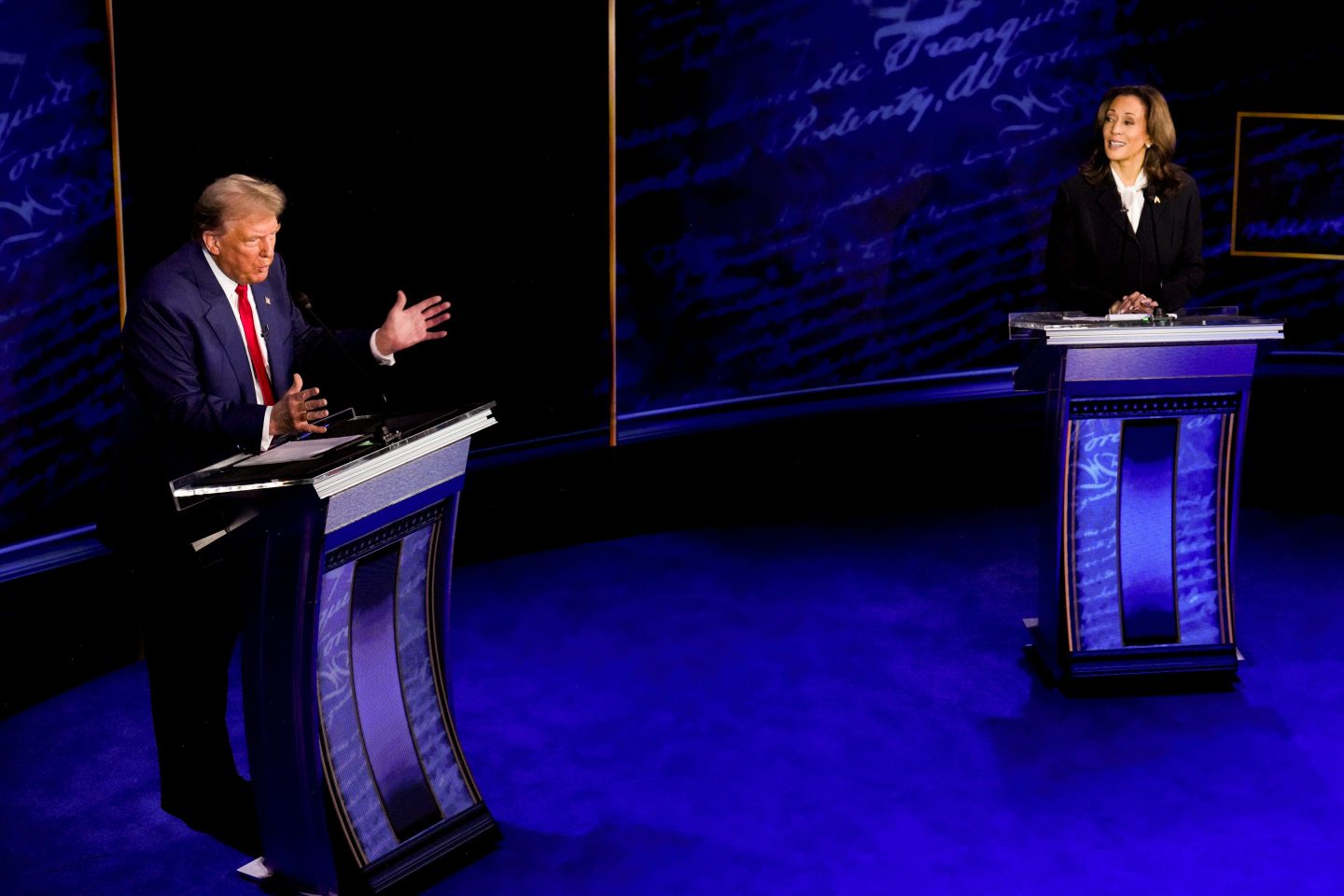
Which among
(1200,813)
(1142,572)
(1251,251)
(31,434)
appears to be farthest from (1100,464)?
(31,434)

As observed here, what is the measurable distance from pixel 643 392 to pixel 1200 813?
8.86 ft

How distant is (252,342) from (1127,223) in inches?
94.9

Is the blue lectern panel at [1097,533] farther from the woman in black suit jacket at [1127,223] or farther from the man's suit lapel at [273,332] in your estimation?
the man's suit lapel at [273,332]

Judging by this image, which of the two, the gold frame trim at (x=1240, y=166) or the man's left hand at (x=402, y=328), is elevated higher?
the gold frame trim at (x=1240, y=166)

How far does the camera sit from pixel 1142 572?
3.96 m

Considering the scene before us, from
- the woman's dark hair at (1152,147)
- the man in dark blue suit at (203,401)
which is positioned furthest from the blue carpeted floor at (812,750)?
the woman's dark hair at (1152,147)

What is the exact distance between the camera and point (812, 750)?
148 inches

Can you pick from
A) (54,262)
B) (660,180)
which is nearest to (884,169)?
(660,180)

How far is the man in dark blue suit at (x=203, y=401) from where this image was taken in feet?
9.64

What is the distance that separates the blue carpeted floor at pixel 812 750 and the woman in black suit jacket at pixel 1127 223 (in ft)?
3.66

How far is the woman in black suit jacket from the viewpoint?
4082 millimetres

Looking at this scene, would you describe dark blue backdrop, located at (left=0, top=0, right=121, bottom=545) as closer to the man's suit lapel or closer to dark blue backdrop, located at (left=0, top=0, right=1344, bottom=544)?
dark blue backdrop, located at (left=0, top=0, right=1344, bottom=544)

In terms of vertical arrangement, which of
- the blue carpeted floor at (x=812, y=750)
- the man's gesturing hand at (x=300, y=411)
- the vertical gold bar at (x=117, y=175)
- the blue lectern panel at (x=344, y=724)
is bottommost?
the blue carpeted floor at (x=812, y=750)

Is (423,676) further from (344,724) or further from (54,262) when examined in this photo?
(54,262)
